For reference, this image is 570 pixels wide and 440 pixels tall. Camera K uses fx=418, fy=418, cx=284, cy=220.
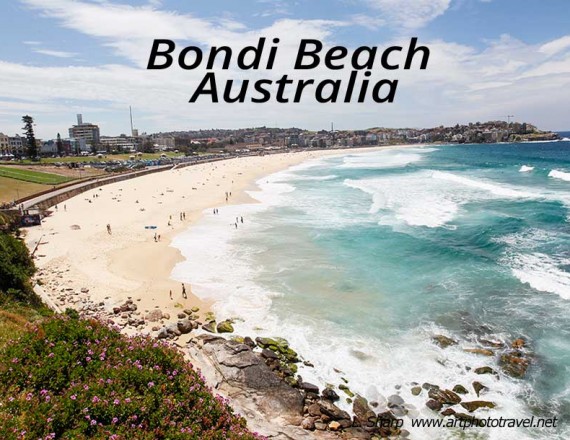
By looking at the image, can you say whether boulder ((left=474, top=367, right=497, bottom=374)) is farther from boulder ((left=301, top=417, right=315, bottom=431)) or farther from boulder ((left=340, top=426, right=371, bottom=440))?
boulder ((left=301, top=417, right=315, bottom=431))

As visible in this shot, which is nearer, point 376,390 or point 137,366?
point 137,366

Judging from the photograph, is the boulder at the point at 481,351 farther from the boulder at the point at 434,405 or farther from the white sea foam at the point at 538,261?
the white sea foam at the point at 538,261

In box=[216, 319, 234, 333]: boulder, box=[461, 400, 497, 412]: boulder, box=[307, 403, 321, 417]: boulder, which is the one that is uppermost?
box=[216, 319, 234, 333]: boulder

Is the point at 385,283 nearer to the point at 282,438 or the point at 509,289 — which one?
the point at 509,289

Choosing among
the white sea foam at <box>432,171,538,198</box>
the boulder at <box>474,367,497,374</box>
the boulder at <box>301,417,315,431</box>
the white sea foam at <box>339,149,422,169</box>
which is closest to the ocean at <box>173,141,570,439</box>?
the boulder at <box>474,367,497,374</box>

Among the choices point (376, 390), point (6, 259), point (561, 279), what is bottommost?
point (376, 390)

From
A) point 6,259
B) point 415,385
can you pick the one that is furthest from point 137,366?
point 6,259

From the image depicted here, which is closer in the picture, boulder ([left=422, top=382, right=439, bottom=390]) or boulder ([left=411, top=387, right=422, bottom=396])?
boulder ([left=411, top=387, right=422, bottom=396])

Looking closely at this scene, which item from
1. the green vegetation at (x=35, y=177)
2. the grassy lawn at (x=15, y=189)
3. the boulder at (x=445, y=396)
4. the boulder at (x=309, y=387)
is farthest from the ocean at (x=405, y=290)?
the green vegetation at (x=35, y=177)
